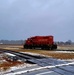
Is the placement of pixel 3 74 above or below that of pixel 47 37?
below

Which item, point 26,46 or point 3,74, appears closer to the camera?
point 3,74

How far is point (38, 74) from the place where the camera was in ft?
50.0

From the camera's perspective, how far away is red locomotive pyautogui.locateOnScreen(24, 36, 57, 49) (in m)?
63.9

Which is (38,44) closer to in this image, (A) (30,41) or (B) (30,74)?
(A) (30,41)

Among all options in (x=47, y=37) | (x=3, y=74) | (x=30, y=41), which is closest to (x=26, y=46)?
(x=30, y=41)

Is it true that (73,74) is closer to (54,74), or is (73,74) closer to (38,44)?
(54,74)

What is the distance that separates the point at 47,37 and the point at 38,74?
5280 centimetres

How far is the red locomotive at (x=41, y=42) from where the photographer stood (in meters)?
63.9

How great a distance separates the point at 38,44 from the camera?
67625 mm

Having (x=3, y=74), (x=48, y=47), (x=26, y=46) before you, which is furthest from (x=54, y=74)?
(x=26, y=46)

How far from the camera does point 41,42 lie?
2657 inches

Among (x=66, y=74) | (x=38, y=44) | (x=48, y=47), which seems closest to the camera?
(x=66, y=74)

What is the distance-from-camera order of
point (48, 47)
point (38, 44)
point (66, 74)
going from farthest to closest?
point (38, 44) < point (48, 47) < point (66, 74)

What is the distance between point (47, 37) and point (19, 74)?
52577 millimetres
